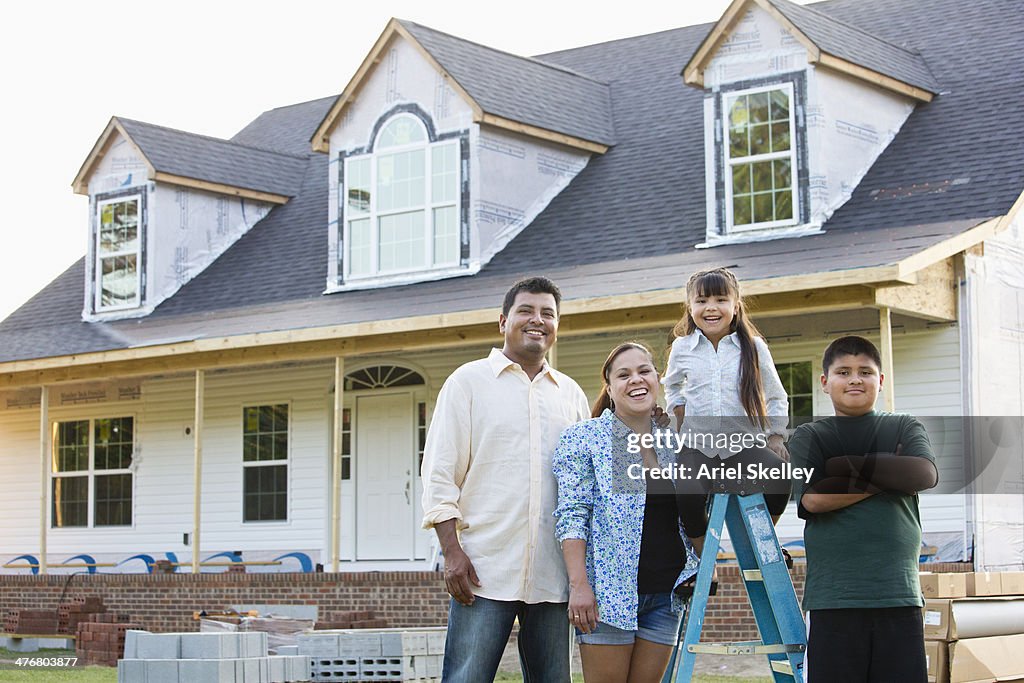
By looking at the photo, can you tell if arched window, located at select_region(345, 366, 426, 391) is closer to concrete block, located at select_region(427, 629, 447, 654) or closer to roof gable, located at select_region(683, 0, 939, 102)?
roof gable, located at select_region(683, 0, 939, 102)

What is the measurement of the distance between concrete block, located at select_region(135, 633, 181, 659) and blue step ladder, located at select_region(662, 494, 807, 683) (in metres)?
4.34

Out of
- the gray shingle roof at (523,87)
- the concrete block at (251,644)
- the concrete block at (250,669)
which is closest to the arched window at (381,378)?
the gray shingle roof at (523,87)

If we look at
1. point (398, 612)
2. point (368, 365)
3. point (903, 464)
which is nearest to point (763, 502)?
point (903, 464)

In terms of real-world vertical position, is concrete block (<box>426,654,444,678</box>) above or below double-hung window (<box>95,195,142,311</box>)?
below

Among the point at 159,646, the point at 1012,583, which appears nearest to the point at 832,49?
the point at 1012,583

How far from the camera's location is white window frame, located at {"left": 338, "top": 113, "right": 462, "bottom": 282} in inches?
669

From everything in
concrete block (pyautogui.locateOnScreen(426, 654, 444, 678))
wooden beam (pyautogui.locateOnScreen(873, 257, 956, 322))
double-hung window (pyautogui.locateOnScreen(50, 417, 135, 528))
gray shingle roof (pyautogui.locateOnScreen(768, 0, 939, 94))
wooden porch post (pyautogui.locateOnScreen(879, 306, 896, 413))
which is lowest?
concrete block (pyautogui.locateOnScreen(426, 654, 444, 678))

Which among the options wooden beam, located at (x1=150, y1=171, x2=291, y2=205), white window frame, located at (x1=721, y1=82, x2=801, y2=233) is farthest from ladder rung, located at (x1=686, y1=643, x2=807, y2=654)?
wooden beam, located at (x1=150, y1=171, x2=291, y2=205)

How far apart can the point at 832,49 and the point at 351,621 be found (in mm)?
7514

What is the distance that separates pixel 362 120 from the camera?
17.8m

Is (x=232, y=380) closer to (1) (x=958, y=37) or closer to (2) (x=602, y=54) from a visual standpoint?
(2) (x=602, y=54)

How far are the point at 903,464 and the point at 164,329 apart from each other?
48.2ft

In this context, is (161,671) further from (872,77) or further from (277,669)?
(872,77)

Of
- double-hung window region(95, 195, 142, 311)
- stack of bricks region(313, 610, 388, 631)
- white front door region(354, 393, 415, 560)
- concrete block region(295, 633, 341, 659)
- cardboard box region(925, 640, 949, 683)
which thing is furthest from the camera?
double-hung window region(95, 195, 142, 311)
